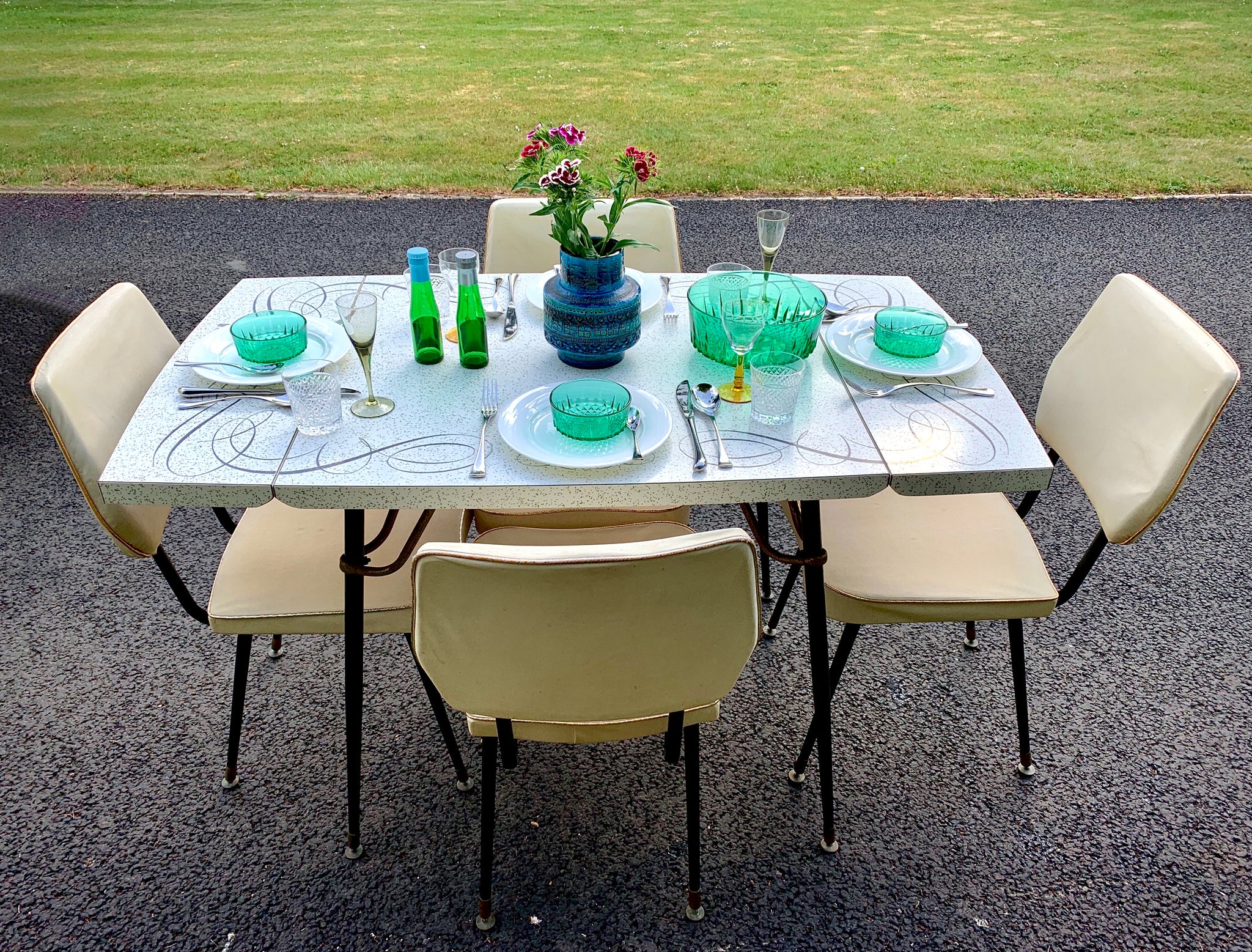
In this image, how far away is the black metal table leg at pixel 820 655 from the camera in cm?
162

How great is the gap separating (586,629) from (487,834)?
60 centimetres

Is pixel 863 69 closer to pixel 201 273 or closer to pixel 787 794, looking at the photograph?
pixel 201 273

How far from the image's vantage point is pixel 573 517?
193 cm

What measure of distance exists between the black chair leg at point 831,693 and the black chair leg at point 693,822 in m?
0.31

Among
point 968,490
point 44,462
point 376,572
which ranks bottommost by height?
point 44,462

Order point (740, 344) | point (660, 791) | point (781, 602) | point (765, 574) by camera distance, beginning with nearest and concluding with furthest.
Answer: point (740, 344) < point (660, 791) < point (781, 602) < point (765, 574)

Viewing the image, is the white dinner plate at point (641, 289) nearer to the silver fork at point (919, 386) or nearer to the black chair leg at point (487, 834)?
the silver fork at point (919, 386)

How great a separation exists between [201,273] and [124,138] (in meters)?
2.69

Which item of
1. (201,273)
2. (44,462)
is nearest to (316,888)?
(44,462)

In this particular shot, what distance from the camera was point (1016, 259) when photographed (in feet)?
14.3

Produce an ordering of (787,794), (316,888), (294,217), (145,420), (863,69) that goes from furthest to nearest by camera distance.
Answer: (863,69) → (294,217) → (787,794) → (316,888) → (145,420)

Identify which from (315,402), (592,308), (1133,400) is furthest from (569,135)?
(1133,400)

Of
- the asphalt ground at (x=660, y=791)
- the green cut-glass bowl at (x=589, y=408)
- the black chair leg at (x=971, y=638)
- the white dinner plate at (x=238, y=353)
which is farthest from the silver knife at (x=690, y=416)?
the black chair leg at (x=971, y=638)

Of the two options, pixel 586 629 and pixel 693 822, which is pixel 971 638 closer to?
pixel 693 822
